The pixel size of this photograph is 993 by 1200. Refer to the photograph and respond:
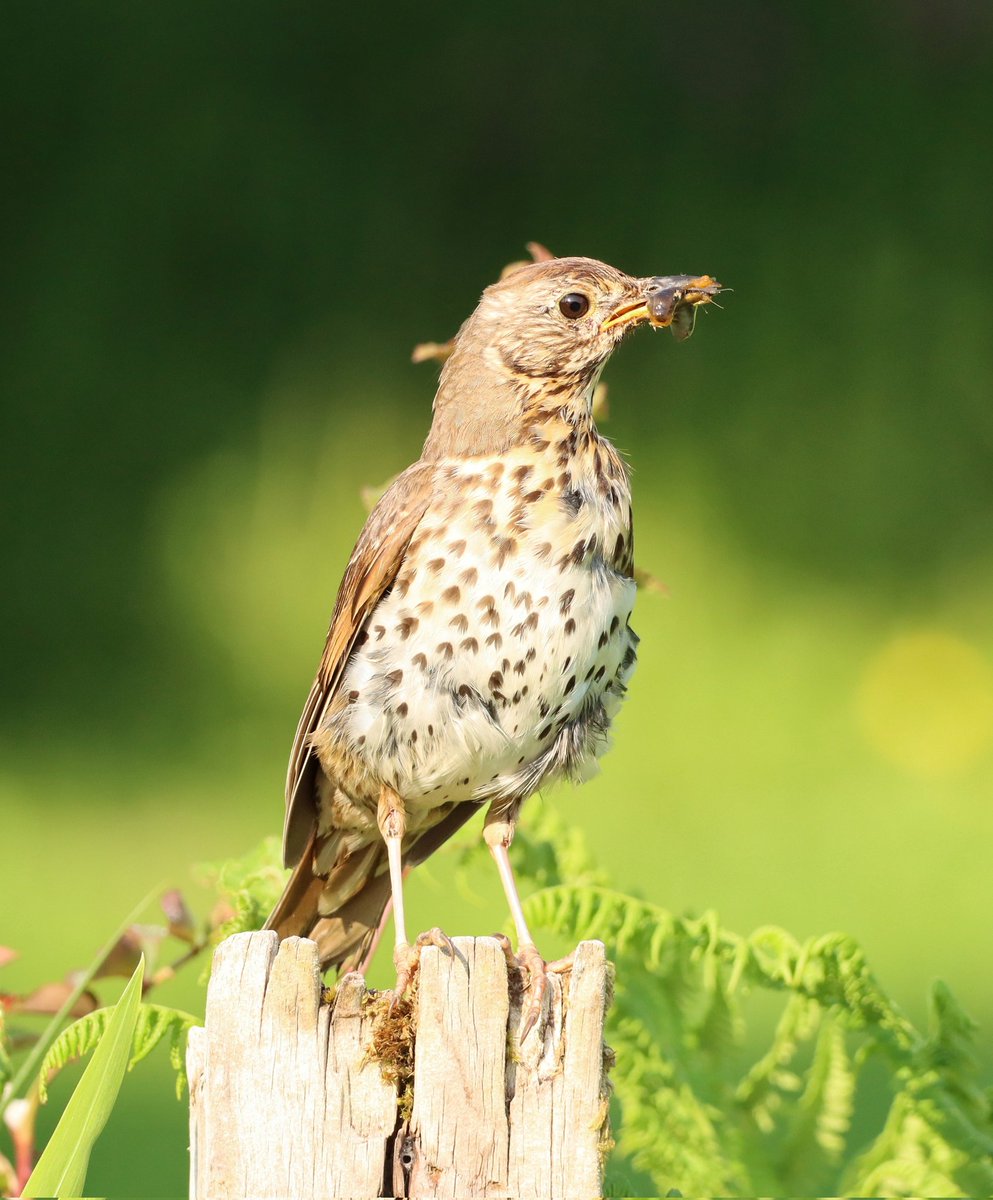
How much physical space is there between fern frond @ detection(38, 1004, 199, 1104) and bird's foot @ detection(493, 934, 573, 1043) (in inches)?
18.1

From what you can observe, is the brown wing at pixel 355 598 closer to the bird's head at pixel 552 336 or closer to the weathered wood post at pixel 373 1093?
the bird's head at pixel 552 336

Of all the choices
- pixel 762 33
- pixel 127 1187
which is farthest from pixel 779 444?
pixel 127 1187

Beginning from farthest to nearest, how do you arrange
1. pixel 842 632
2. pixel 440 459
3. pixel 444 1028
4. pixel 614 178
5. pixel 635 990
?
pixel 614 178, pixel 842 632, pixel 635 990, pixel 440 459, pixel 444 1028

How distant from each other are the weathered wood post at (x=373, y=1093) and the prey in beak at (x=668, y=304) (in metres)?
0.97

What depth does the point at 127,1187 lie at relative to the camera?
12.8ft

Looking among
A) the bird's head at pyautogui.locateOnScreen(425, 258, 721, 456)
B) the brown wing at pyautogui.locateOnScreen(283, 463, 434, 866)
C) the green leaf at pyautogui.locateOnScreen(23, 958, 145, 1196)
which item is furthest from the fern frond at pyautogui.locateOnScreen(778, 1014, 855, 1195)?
the green leaf at pyautogui.locateOnScreen(23, 958, 145, 1196)

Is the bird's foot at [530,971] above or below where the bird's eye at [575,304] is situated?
below

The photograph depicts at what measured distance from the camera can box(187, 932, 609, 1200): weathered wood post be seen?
1953 millimetres

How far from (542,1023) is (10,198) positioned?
5780 mm

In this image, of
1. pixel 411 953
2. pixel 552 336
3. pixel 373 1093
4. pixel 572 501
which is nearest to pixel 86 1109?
pixel 373 1093

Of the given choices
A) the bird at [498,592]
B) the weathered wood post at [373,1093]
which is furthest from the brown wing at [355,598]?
the weathered wood post at [373,1093]

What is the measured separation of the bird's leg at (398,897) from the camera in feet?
6.80

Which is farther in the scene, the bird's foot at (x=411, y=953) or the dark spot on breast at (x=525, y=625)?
the dark spot on breast at (x=525, y=625)

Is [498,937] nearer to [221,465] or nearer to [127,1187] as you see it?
[127,1187]
